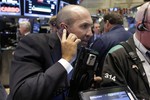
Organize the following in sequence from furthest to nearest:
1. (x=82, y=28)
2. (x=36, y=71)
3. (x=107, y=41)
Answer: (x=107, y=41) → (x=82, y=28) → (x=36, y=71)

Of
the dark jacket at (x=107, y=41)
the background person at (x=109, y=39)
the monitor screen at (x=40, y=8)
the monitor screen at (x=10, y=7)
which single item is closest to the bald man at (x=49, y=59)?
the background person at (x=109, y=39)

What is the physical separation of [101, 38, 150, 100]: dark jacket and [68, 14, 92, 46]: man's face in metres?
0.24

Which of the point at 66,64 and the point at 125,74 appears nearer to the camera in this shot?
the point at 66,64

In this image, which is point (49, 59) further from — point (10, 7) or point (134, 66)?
point (10, 7)

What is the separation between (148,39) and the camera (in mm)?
1980

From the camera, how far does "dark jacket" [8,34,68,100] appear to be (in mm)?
1522

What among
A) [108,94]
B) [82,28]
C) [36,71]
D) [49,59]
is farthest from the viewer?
[82,28]

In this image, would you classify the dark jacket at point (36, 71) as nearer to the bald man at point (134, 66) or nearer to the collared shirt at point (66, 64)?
the collared shirt at point (66, 64)

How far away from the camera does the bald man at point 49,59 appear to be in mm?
1530

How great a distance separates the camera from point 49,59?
1.72 m

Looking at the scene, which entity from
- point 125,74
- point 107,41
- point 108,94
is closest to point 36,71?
point 108,94

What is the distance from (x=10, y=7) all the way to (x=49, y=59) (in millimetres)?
3540

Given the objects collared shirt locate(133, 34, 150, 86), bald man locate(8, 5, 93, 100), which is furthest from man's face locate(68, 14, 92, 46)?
collared shirt locate(133, 34, 150, 86)

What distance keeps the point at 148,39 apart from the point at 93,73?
53cm
